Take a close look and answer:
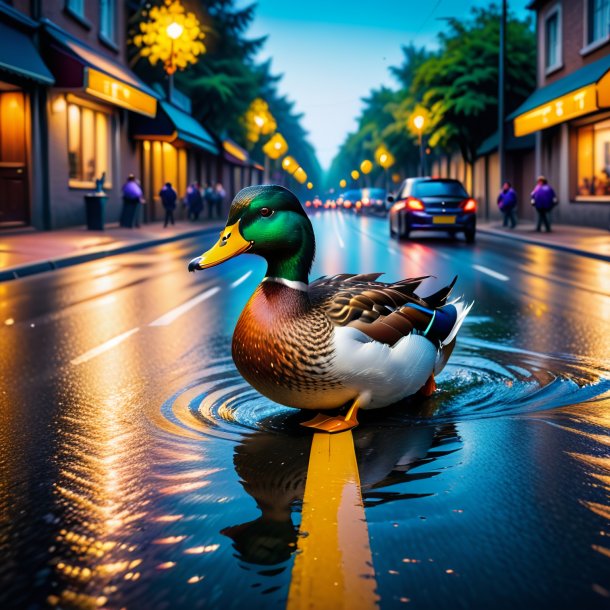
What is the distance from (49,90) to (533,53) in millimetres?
24617

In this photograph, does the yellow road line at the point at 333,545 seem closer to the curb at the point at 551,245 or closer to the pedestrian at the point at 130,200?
the curb at the point at 551,245

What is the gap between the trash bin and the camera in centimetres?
2627

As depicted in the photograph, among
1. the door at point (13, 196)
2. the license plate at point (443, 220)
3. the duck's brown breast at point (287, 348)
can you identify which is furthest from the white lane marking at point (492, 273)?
the door at point (13, 196)

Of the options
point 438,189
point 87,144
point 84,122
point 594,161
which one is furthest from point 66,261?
point 594,161

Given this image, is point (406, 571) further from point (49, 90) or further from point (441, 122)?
point (441, 122)

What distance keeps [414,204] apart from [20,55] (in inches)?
417

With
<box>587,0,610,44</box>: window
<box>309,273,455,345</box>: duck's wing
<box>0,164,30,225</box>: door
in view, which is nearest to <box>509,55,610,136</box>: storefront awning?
<box>587,0,610,44</box>: window

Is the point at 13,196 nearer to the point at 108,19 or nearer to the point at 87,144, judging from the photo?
the point at 87,144

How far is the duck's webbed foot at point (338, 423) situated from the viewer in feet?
14.4

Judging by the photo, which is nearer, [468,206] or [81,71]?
[468,206]

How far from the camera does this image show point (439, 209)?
24500mm

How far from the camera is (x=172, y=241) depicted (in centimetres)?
2647

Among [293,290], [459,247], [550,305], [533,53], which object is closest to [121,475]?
[293,290]

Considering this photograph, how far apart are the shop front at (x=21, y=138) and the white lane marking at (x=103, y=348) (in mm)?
16665
